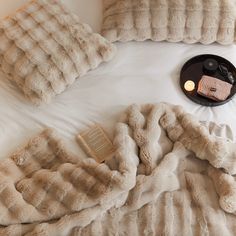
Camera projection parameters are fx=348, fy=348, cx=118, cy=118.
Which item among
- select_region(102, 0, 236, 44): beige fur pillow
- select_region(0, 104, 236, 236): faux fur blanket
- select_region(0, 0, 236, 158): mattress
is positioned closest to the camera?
select_region(0, 104, 236, 236): faux fur blanket

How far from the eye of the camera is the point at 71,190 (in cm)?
112

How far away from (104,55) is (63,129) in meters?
0.35

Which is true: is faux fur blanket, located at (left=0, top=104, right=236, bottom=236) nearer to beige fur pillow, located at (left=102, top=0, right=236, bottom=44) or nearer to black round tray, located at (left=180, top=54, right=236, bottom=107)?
black round tray, located at (left=180, top=54, right=236, bottom=107)

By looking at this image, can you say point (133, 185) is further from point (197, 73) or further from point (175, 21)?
point (175, 21)

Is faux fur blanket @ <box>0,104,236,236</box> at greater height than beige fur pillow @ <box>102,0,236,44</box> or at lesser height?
lesser

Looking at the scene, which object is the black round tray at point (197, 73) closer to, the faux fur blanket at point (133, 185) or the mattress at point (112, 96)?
the mattress at point (112, 96)

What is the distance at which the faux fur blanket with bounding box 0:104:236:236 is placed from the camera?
1073mm

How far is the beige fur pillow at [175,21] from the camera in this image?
1.46 metres

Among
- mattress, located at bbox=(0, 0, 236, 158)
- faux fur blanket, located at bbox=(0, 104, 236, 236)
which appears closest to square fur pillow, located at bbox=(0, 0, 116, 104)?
mattress, located at bbox=(0, 0, 236, 158)

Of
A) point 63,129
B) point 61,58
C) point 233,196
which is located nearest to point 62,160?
point 63,129

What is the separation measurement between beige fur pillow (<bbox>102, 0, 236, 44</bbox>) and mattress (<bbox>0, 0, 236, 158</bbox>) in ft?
0.15

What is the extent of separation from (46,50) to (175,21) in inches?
21.6

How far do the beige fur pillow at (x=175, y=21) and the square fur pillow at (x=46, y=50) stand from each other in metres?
0.12

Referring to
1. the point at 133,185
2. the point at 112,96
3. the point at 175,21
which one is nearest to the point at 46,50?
the point at 112,96
